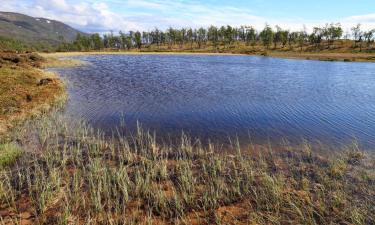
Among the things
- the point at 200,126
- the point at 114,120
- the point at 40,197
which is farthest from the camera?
the point at 114,120

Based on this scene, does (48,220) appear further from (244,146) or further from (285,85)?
(285,85)

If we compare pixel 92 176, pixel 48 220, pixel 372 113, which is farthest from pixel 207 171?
pixel 372 113

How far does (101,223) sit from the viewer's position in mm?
9641

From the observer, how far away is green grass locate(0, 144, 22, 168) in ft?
46.3

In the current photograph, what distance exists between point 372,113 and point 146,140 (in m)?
22.9

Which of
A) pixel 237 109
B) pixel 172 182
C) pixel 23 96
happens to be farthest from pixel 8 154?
pixel 237 109

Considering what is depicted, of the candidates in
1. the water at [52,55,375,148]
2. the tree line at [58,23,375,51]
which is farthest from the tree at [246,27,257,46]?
the water at [52,55,375,148]

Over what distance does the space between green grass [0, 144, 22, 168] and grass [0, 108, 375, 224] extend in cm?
38

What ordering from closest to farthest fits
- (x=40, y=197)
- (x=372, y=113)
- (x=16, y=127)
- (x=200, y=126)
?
(x=40, y=197) → (x=16, y=127) → (x=200, y=126) → (x=372, y=113)

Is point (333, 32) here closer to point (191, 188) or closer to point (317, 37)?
point (317, 37)

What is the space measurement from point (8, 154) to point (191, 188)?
10.9m

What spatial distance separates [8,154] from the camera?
14570mm

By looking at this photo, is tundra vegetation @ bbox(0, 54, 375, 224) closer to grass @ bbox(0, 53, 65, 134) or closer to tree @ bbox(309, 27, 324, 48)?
grass @ bbox(0, 53, 65, 134)

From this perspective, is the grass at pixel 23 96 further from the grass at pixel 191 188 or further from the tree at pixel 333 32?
the tree at pixel 333 32
